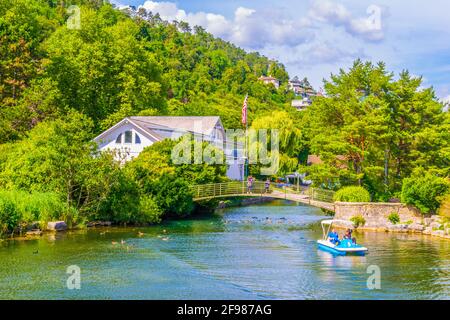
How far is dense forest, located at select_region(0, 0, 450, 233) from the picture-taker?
39031 millimetres

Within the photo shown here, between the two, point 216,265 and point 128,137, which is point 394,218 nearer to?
point 216,265

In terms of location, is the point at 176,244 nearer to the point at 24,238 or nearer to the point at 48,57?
the point at 24,238

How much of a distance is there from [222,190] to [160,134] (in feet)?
30.2

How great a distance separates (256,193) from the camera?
46.9m

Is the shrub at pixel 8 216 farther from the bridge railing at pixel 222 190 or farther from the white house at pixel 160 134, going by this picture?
the bridge railing at pixel 222 190

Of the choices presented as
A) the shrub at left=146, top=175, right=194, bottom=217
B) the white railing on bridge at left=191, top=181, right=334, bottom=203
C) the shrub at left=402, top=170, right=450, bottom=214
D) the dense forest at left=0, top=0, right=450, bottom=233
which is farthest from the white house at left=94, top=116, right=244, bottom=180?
the shrub at left=402, top=170, right=450, bottom=214

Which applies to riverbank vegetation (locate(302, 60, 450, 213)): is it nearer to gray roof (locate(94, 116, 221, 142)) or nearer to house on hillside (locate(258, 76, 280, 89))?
gray roof (locate(94, 116, 221, 142))

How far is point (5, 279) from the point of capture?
78.3 ft

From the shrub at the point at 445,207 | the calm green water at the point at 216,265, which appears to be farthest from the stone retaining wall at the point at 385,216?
the calm green water at the point at 216,265

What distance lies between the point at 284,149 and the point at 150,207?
30865mm

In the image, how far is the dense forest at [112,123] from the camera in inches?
1537

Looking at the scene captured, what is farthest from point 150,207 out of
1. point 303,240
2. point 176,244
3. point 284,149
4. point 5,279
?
point 284,149

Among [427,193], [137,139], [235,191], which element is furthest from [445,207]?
[137,139]

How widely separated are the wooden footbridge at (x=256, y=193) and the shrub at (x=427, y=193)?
19.2 ft
